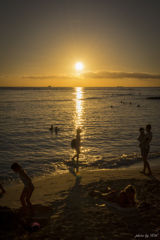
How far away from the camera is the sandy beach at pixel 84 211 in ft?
15.2

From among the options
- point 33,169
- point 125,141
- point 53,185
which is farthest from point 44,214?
point 125,141

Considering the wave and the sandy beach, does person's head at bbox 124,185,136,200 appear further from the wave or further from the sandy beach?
the wave

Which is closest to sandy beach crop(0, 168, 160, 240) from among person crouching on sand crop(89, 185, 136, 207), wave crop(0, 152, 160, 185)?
person crouching on sand crop(89, 185, 136, 207)

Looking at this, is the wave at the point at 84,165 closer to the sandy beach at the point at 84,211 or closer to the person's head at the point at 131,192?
the sandy beach at the point at 84,211

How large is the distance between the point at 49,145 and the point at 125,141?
684 cm

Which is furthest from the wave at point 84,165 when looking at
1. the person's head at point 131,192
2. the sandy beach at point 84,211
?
the person's head at point 131,192

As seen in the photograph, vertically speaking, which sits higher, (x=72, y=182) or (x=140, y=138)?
(x=140, y=138)

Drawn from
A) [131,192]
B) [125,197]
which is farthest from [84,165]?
[131,192]

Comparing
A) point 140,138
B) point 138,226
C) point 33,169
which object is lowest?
point 33,169

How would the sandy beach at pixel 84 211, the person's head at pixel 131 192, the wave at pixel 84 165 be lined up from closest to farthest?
the sandy beach at pixel 84 211, the person's head at pixel 131 192, the wave at pixel 84 165

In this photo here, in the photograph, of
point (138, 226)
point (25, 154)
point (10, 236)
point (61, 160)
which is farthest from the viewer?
point (25, 154)

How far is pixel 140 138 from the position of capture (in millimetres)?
8867

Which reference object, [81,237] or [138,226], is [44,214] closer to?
[81,237]

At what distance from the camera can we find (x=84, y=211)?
584 centimetres
